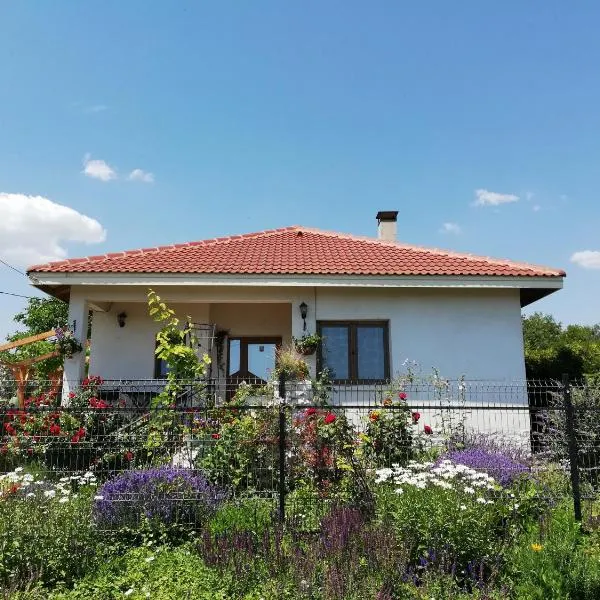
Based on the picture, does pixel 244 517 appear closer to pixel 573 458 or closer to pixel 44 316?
pixel 573 458

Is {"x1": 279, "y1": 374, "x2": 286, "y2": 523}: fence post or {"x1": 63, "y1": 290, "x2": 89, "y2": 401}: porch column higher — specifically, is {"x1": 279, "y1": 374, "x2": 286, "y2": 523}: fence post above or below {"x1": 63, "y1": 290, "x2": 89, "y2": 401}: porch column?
below

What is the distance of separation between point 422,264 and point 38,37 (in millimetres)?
8755

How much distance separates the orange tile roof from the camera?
1088cm

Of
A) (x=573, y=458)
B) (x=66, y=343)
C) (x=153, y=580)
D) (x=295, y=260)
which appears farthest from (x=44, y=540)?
(x=295, y=260)

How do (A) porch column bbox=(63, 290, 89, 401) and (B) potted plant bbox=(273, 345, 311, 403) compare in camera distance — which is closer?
(B) potted plant bbox=(273, 345, 311, 403)

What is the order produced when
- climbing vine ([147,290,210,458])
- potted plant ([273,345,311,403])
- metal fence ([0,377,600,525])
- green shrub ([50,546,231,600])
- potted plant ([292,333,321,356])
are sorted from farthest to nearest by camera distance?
potted plant ([292,333,321,356]) → potted plant ([273,345,311,403]) → climbing vine ([147,290,210,458]) → metal fence ([0,377,600,525]) → green shrub ([50,546,231,600])

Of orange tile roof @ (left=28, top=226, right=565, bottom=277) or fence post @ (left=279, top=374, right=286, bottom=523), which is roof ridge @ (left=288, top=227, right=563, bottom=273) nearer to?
orange tile roof @ (left=28, top=226, right=565, bottom=277)

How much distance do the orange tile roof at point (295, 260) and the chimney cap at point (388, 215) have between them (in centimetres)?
172

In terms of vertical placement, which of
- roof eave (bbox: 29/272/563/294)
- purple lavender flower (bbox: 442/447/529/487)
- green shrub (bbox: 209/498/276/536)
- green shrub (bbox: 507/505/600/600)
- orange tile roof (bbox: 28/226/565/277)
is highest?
orange tile roof (bbox: 28/226/565/277)

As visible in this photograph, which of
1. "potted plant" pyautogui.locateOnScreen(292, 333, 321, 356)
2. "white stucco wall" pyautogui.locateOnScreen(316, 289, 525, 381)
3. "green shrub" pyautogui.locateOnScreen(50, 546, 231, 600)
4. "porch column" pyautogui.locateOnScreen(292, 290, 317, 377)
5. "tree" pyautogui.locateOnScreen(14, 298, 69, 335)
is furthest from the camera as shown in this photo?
"tree" pyautogui.locateOnScreen(14, 298, 69, 335)

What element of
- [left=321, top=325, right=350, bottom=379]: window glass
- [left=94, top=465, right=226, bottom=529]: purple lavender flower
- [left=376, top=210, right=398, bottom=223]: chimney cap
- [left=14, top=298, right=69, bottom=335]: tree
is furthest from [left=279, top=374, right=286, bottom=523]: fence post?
[left=14, top=298, right=69, bottom=335]: tree

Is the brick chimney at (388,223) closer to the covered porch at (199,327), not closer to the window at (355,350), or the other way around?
the covered porch at (199,327)

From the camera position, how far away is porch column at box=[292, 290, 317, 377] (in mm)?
10852

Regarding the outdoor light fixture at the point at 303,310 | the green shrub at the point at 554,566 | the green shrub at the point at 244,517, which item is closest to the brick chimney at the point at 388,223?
the outdoor light fixture at the point at 303,310
